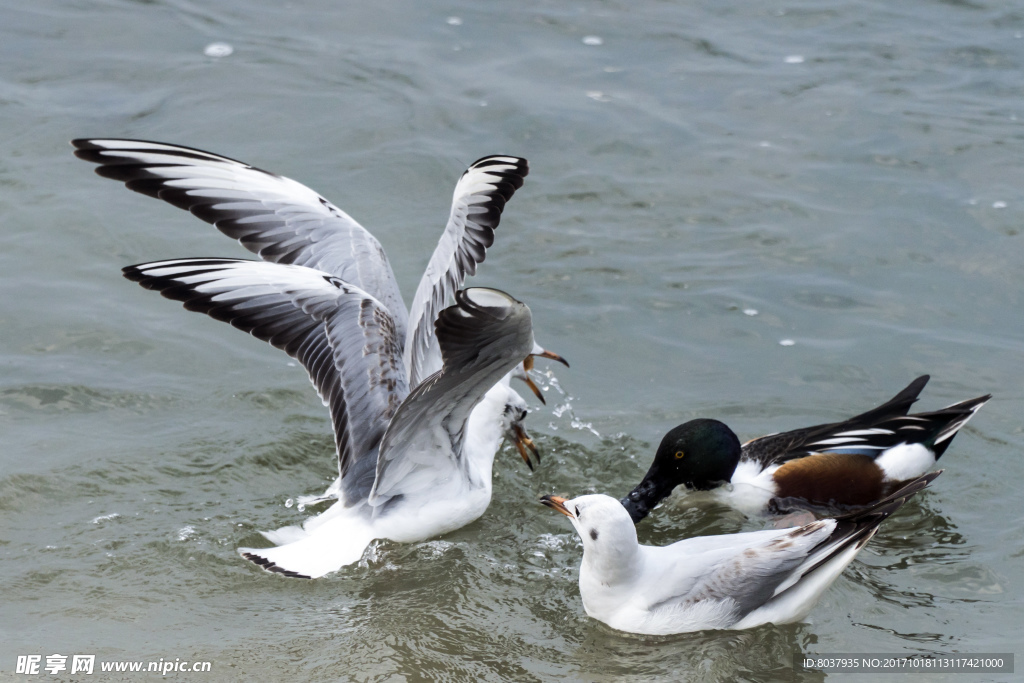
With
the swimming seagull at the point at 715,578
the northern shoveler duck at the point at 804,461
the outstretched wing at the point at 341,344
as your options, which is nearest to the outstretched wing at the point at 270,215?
the outstretched wing at the point at 341,344

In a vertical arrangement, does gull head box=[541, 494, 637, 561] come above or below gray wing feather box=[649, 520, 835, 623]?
above

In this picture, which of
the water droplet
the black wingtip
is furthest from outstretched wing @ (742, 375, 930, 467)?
the water droplet

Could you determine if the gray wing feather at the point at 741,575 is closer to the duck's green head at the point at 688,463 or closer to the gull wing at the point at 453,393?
the duck's green head at the point at 688,463

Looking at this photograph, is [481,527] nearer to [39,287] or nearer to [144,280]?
[144,280]

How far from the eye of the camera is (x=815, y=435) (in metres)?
6.23

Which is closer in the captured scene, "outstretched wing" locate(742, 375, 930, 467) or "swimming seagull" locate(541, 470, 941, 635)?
"swimming seagull" locate(541, 470, 941, 635)

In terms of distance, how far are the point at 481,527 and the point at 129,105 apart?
619 cm

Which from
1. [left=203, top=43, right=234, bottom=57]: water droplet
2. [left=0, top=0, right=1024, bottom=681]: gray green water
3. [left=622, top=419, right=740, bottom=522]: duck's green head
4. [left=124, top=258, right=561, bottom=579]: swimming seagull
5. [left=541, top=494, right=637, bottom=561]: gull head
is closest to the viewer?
[left=541, top=494, right=637, bottom=561]: gull head

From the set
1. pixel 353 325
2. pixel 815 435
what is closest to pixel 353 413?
pixel 353 325

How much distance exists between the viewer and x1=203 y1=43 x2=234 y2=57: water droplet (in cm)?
1104

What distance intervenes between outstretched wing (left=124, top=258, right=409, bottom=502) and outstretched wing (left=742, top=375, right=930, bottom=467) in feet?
7.02

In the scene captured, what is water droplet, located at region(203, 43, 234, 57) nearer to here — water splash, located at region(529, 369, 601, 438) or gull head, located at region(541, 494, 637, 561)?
water splash, located at region(529, 369, 601, 438)

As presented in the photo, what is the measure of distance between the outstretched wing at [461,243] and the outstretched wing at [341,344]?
188 millimetres

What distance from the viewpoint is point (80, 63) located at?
10.6 meters
